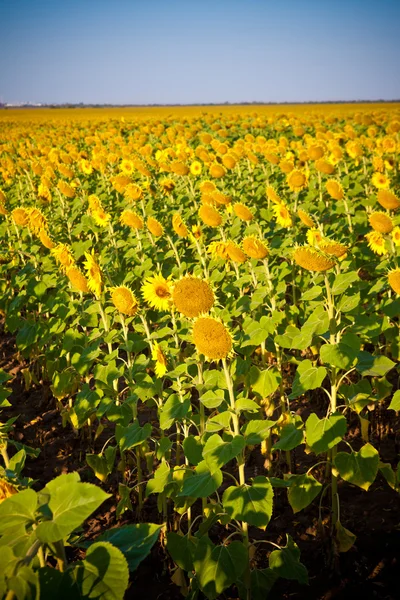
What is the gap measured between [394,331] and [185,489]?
2735 mm

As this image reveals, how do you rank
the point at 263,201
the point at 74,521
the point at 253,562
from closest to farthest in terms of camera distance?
the point at 74,521 → the point at 253,562 → the point at 263,201

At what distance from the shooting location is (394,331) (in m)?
4.14

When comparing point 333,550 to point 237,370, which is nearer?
point 333,550

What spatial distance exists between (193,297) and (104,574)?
1.58m

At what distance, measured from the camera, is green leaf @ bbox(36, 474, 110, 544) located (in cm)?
126

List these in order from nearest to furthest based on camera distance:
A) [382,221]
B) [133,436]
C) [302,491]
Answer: [302,491] → [133,436] → [382,221]

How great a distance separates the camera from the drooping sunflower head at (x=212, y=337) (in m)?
2.44

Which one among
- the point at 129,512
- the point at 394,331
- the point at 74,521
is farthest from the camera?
the point at 394,331

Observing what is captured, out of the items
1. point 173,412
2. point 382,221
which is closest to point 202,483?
point 173,412

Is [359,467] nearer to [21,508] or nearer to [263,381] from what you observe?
[263,381]

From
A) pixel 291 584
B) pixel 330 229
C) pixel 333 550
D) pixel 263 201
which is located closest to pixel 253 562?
pixel 291 584

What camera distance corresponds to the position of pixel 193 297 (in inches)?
104

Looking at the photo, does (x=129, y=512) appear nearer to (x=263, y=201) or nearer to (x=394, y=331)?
(x=394, y=331)

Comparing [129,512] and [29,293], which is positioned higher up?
[29,293]
